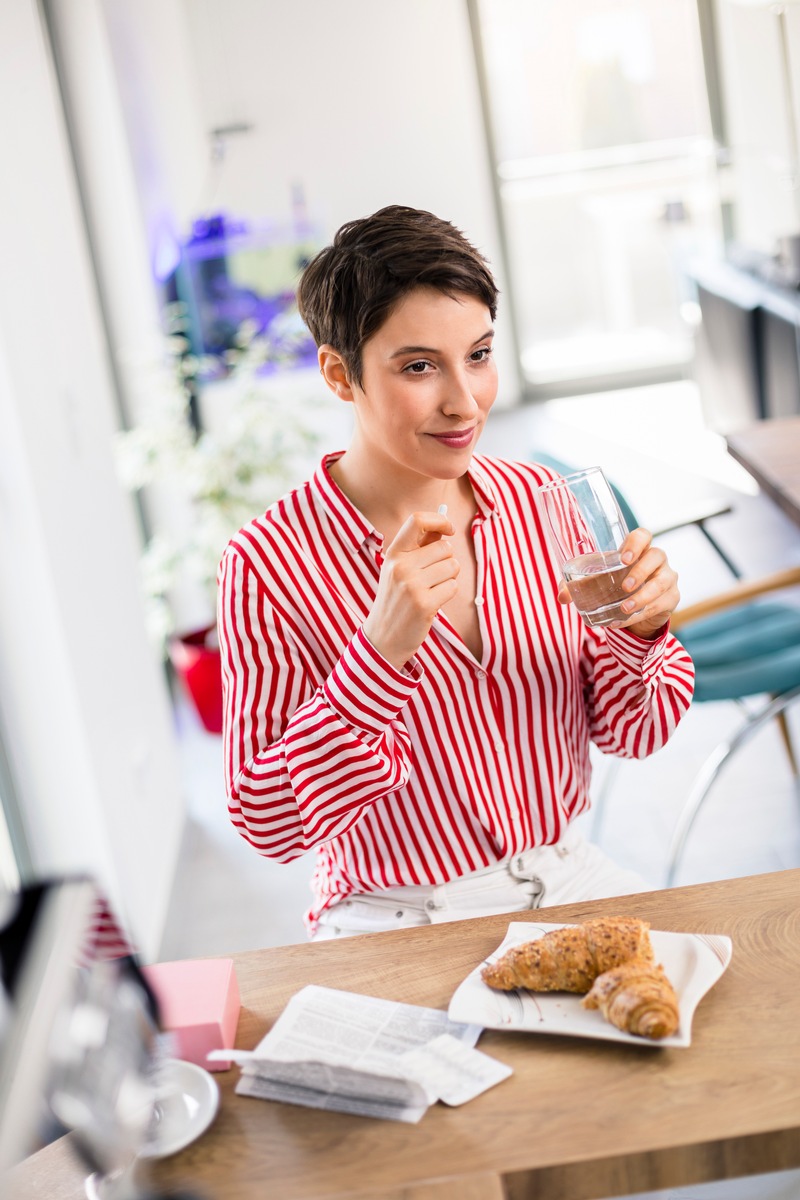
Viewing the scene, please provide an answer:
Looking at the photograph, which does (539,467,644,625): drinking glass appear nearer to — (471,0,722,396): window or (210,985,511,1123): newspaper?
(210,985,511,1123): newspaper

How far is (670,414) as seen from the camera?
709cm

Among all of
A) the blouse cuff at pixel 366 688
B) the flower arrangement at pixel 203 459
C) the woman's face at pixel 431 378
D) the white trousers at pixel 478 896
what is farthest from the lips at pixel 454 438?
the flower arrangement at pixel 203 459

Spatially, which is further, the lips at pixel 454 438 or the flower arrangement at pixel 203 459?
the flower arrangement at pixel 203 459

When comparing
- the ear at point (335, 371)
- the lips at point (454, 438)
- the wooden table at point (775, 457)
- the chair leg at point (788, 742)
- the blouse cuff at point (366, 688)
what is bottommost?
the chair leg at point (788, 742)

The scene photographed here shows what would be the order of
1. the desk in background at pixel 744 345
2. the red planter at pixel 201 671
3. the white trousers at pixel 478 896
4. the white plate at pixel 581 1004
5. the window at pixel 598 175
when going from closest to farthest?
the white plate at pixel 581 1004 → the white trousers at pixel 478 896 → the red planter at pixel 201 671 → the desk in background at pixel 744 345 → the window at pixel 598 175

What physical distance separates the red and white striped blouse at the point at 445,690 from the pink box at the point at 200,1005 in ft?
0.73

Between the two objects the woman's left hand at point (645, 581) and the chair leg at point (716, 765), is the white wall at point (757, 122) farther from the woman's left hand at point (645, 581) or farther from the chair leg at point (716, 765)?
the woman's left hand at point (645, 581)

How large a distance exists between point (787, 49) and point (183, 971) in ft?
20.9

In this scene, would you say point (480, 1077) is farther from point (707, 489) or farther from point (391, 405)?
point (707, 489)

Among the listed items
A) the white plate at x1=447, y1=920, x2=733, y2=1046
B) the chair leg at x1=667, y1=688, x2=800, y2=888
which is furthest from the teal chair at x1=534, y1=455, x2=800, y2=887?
the white plate at x1=447, y1=920, x2=733, y2=1046

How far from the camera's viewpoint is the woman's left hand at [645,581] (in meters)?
1.27

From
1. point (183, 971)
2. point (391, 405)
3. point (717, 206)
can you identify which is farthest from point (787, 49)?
point (183, 971)

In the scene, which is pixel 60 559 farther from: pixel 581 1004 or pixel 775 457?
pixel 581 1004

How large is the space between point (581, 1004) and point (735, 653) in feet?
5.33
